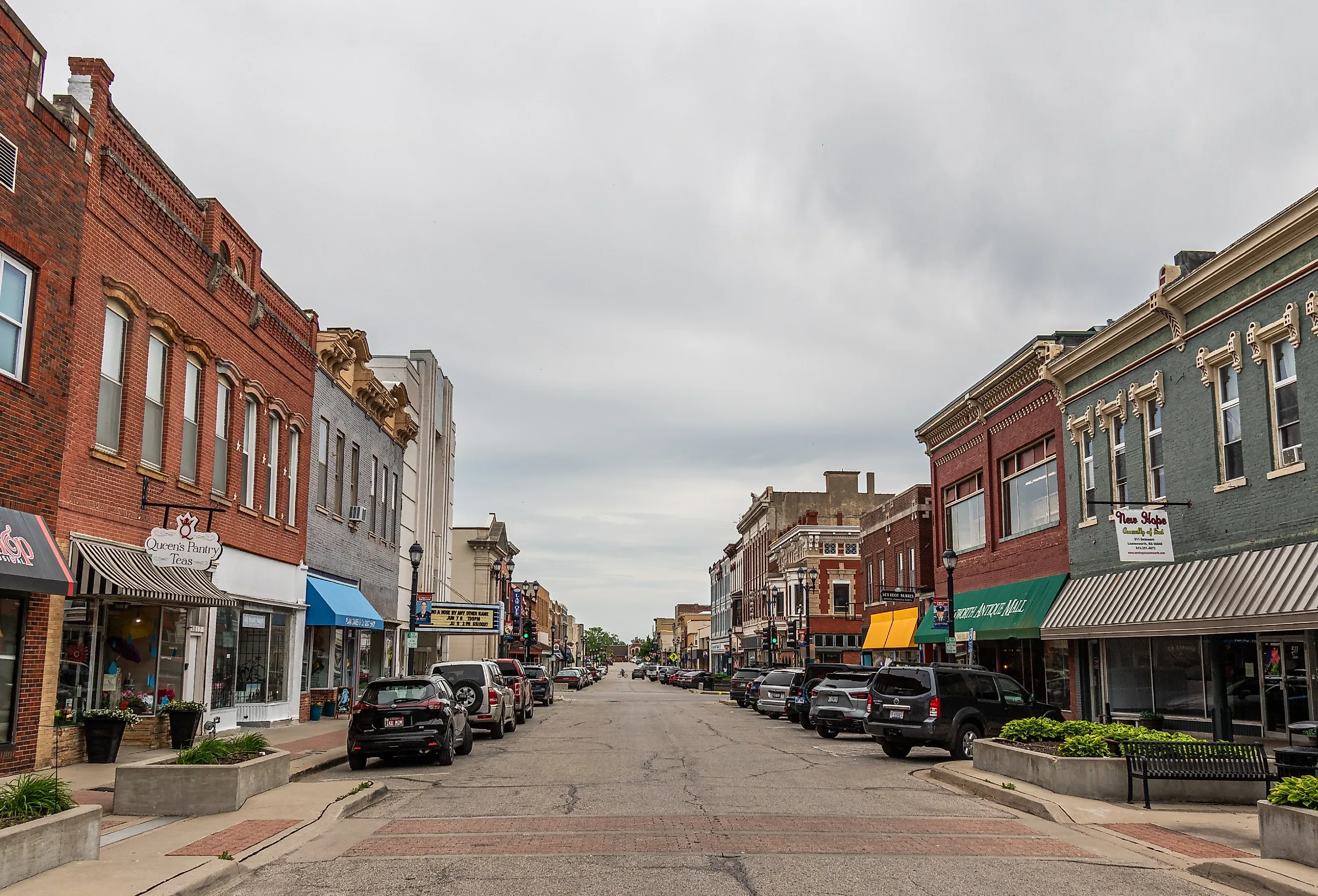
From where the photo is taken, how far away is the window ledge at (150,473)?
19641mm

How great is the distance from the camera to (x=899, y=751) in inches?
868

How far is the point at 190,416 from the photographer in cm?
2261

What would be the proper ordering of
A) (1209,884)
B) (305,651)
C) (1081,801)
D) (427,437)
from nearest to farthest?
(1209,884) → (1081,801) → (305,651) → (427,437)

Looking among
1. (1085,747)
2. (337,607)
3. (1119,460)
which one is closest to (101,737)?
(337,607)

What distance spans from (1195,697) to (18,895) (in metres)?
21.2

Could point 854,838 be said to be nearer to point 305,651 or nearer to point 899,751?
point 899,751

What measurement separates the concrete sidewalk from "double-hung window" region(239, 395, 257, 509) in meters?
16.8

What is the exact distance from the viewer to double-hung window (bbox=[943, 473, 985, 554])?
36.9m

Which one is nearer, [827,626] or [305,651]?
[305,651]

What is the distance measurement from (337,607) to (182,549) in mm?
12792

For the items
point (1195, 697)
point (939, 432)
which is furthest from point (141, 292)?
point (939, 432)

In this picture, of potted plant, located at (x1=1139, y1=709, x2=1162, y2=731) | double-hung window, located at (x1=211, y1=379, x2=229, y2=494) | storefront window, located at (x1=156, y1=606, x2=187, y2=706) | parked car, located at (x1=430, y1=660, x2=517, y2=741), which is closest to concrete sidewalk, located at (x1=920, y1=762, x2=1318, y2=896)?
potted plant, located at (x1=1139, y1=709, x2=1162, y2=731)

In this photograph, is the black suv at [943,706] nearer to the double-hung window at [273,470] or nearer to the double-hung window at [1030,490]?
the double-hung window at [1030,490]

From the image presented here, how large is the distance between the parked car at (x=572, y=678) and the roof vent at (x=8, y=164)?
222 ft
